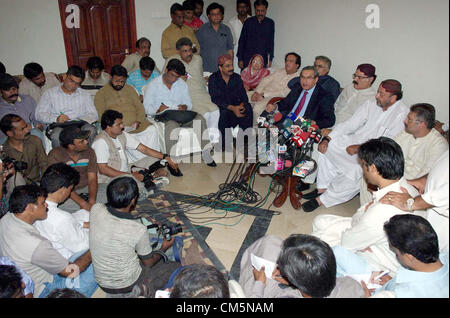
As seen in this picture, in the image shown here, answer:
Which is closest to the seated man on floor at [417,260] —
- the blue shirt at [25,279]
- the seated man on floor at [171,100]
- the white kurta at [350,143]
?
the white kurta at [350,143]

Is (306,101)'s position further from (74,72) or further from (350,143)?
(74,72)

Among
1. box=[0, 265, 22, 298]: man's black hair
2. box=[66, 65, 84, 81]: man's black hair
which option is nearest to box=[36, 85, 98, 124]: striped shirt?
box=[66, 65, 84, 81]: man's black hair

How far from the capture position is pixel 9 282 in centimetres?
147

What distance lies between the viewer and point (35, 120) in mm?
3926

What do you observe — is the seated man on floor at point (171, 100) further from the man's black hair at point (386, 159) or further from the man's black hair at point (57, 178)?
the man's black hair at point (386, 159)

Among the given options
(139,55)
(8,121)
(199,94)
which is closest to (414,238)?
(8,121)

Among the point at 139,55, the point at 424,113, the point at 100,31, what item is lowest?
the point at 424,113

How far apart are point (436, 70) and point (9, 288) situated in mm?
3835

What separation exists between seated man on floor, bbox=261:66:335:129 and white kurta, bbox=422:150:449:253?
1.91 m

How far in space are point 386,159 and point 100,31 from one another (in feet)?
18.6

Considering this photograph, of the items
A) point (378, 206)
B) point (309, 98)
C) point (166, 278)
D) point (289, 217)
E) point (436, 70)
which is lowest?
point (289, 217)

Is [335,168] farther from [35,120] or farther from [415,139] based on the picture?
[35,120]

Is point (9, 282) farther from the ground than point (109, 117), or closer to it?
closer to it

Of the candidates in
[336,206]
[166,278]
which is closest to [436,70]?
[336,206]
